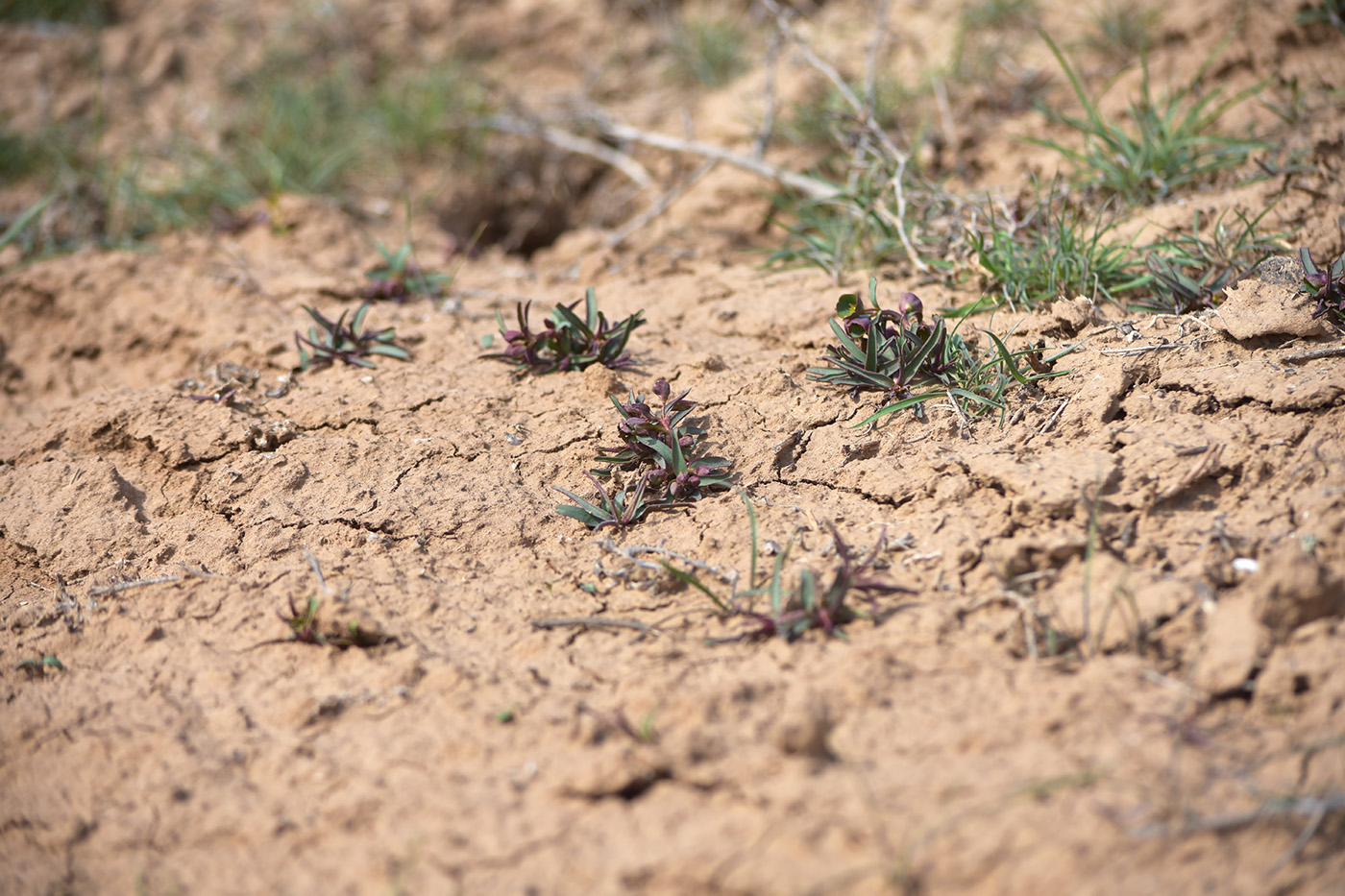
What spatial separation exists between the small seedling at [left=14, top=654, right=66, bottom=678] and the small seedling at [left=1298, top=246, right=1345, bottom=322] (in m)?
3.17

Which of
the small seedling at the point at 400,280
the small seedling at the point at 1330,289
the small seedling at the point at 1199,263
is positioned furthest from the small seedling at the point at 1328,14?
the small seedling at the point at 400,280

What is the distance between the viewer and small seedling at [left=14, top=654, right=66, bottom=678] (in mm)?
1871

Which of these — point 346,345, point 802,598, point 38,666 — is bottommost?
point 38,666

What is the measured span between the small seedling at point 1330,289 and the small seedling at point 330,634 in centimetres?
247

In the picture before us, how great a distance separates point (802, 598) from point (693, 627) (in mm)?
257

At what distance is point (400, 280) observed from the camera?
129 inches

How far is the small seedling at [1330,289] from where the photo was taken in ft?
7.28

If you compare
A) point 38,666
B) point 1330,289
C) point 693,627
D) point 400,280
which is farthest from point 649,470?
point 1330,289

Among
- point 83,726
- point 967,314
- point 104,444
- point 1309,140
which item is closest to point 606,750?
point 83,726

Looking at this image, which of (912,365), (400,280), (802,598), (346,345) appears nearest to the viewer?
(802,598)

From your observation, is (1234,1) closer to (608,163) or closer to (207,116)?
(608,163)

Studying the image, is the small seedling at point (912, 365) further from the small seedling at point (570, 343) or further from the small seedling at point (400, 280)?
the small seedling at point (400, 280)

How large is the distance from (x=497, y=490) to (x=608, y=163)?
99.9 inches

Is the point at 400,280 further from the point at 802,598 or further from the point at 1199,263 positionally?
the point at 1199,263
